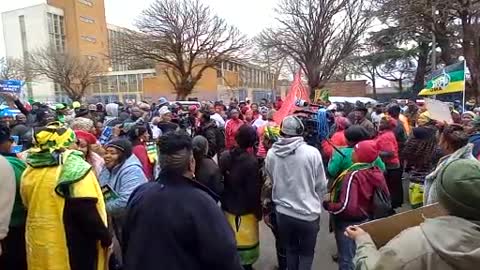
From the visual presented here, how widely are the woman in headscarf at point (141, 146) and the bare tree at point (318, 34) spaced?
24.9 metres

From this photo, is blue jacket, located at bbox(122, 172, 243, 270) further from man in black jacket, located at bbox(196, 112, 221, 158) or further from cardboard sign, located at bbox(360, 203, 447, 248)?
man in black jacket, located at bbox(196, 112, 221, 158)

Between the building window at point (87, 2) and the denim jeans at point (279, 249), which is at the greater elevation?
the building window at point (87, 2)

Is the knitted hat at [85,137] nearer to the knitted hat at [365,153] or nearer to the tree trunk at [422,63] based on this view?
the knitted hat at [365,153]

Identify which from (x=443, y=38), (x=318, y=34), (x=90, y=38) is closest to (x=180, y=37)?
(x=318, y=34)

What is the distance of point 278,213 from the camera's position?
12.5ft

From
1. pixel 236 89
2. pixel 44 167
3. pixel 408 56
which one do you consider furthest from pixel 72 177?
pixel 236 89

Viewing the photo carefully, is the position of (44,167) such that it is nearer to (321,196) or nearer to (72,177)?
(72,177)

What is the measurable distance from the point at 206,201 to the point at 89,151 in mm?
2279

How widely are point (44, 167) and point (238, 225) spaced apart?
2024mm

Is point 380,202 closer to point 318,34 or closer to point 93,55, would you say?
point 318,34

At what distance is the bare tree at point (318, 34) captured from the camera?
91.8 ft

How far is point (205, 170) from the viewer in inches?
157

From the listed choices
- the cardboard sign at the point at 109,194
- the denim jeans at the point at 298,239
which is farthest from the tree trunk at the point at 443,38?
the cardboard sign at the point at 109,194

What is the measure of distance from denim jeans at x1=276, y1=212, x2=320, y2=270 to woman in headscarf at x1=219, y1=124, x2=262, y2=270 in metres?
0.40
